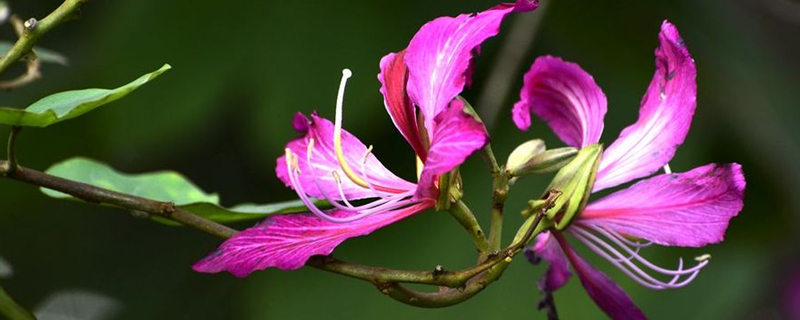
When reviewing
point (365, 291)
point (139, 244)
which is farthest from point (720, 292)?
point (139, 244)

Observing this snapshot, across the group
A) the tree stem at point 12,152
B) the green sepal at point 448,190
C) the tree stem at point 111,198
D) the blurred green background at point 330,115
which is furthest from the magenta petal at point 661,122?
the blurred green background at point 330,115

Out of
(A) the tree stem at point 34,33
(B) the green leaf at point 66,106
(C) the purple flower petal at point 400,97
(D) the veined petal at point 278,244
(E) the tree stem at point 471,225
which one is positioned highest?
(A) the tree stem at point 34,33

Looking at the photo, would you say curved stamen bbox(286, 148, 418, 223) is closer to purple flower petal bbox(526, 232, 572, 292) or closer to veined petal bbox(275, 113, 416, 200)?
veined petal bbox(275, 113, 416, 200)

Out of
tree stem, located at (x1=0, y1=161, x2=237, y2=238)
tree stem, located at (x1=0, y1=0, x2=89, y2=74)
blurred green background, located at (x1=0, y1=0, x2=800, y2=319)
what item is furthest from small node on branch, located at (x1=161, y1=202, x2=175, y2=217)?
blurred green background, located at (x1=0, y1=0, x2=800, y2=319)

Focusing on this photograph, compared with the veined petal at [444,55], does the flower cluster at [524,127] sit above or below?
below

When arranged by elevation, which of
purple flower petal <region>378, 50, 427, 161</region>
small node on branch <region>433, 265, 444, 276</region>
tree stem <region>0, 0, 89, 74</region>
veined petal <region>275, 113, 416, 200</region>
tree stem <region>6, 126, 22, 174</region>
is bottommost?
small node on branch <region>433, 265, 444, 276</region>

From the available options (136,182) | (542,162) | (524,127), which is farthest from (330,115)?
(542,162)

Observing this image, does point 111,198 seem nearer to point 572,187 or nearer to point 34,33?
point 34,33

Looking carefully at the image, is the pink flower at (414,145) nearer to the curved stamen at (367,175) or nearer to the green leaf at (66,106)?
the curved stamen at (367,175)
